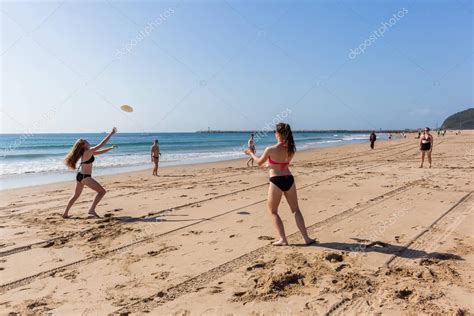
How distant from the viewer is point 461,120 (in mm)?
177500

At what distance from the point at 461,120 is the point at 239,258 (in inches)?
8158

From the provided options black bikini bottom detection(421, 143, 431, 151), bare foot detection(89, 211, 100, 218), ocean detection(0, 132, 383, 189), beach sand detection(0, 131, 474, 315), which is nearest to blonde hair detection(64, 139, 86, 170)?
bare foot detection(89, 211, 100, 218)

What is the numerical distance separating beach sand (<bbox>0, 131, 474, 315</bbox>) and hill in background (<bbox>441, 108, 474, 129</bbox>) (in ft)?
621

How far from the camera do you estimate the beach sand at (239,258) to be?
3645 millimetres

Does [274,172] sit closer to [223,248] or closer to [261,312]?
[223,248]

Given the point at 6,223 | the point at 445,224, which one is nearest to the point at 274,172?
the point at 445,224

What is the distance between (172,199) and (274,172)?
4953mm

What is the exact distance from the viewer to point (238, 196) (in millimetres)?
9688

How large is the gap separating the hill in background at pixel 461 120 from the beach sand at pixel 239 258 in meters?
189

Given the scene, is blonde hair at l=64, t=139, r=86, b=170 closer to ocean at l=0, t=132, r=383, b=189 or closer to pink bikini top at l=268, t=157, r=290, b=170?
pink bikini top at l=268, t=157, r=290, b=170

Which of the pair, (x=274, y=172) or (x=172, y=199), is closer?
(x=274, y=172)

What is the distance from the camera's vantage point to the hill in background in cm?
16819

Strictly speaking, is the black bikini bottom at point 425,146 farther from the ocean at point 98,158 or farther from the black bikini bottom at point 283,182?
the black bikini bottom at point 283,182

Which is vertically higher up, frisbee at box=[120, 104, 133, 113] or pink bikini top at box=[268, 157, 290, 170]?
frisbee at box=[120, 104, 133, 113]
